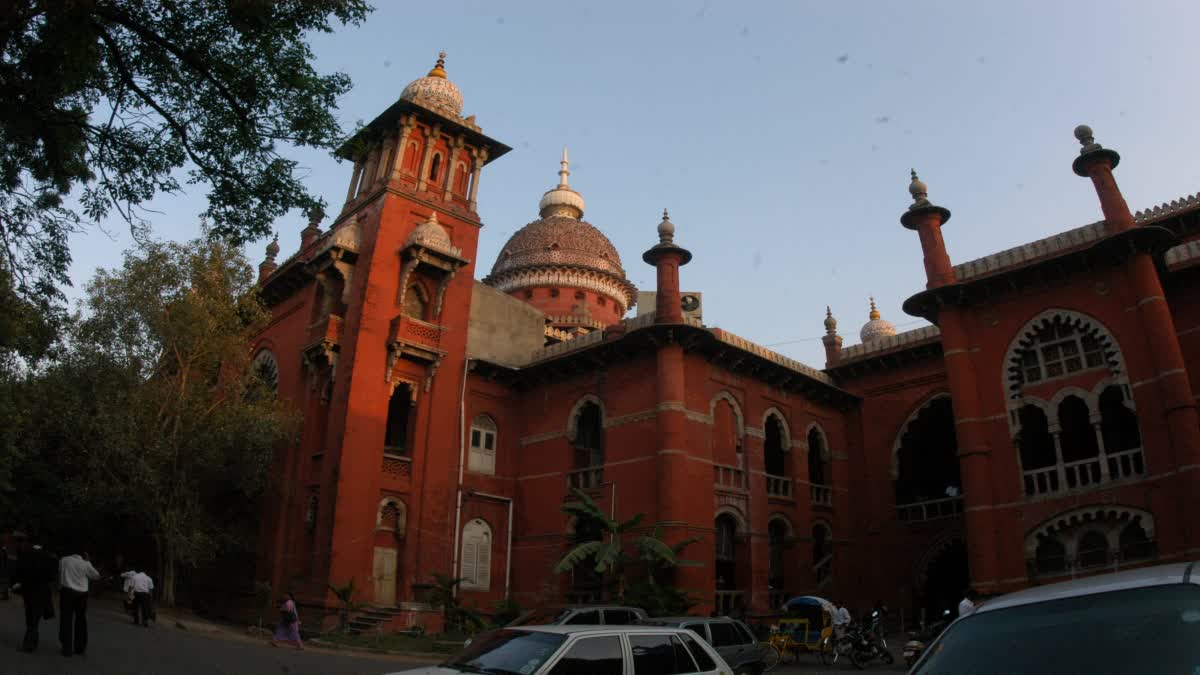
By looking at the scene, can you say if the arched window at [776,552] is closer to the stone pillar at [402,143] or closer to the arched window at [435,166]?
the arched window at [435,166]

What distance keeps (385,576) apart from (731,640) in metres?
11.2

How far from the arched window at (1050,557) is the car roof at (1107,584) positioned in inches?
681

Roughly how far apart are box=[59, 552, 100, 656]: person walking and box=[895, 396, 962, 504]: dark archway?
2176 cm

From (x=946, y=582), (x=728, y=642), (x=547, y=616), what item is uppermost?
(x=946, y=582)

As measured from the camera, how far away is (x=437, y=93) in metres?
25.4

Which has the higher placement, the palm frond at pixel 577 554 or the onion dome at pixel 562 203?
the onion dome at pixel 562 203

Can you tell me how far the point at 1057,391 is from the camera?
1964cm

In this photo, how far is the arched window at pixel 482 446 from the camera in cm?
2398

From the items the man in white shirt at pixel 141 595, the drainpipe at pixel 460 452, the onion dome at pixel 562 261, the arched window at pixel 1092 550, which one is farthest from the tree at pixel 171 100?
the onion dome at pixel 562 261

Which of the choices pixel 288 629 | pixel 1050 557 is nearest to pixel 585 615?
pixel 288 629

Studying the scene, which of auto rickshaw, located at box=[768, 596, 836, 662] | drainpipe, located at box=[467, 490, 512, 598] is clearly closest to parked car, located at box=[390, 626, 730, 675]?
auto rickshaw, located at box=[768, 596, 836, 662]

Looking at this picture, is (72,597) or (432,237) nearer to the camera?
(72,597)

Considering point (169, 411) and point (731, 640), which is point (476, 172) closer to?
point (169, 411)

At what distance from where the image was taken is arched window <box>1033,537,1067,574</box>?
18.7 metres
